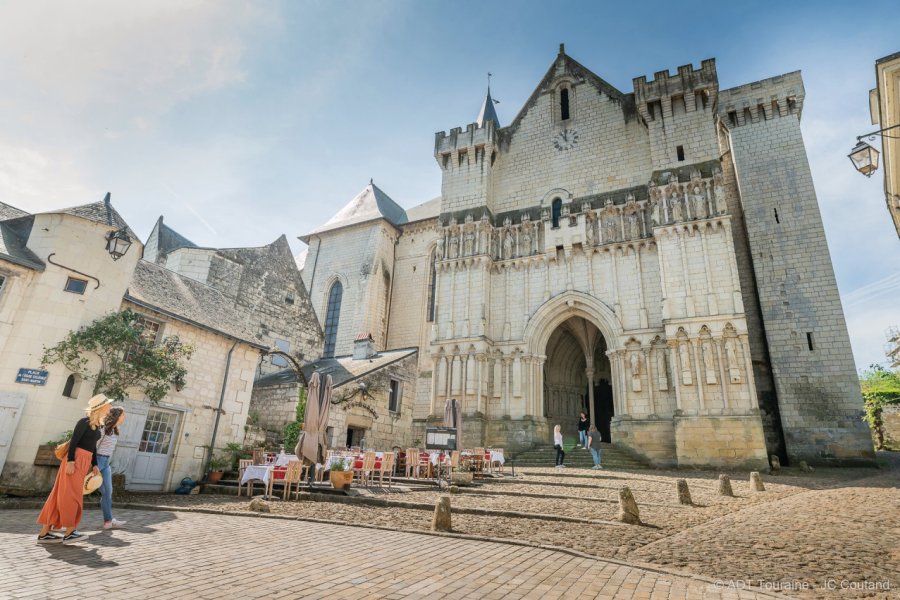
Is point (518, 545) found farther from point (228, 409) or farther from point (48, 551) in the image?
point (228, 409)

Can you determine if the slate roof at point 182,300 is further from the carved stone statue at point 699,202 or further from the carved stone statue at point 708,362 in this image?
the carved stone statue at point 699,202

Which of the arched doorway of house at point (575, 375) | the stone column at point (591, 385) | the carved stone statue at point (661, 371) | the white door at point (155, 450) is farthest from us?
the arched doorway of house at point (575, 375)

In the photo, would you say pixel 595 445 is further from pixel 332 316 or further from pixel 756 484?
pixel 332 316

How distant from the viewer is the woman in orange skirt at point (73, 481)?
4777 mm

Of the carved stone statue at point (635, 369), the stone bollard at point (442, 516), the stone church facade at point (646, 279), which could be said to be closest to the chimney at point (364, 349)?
the stone church facade at point (646, 279)

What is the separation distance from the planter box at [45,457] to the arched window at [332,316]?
17.0 meters

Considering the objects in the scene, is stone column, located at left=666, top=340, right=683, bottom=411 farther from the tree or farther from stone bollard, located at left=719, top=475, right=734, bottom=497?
the tree

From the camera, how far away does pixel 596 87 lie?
69.7ft

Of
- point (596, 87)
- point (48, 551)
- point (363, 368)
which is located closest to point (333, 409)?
point (363, 368)

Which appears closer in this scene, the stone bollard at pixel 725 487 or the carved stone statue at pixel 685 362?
the stone bollard at pixel 725 487

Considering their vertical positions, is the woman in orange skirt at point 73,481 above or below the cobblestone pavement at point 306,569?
above

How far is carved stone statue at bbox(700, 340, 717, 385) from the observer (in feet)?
49.2

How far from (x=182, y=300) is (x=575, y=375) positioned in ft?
51.7

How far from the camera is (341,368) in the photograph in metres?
19.4
